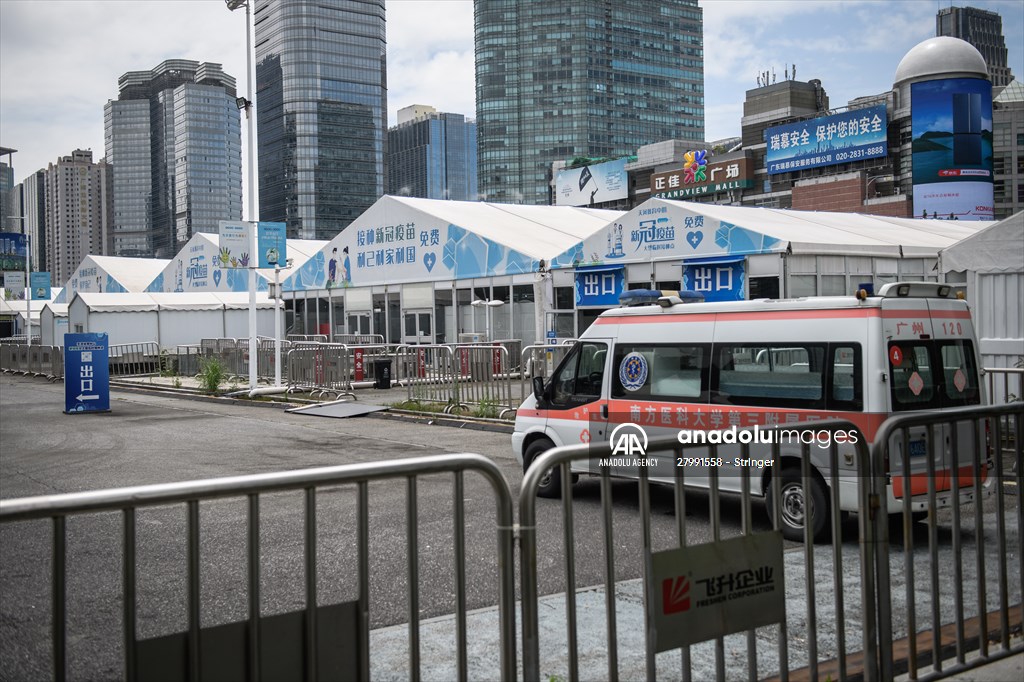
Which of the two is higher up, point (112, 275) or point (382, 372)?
point (112, 275)

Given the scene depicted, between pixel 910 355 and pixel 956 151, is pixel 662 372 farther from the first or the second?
pixel 956 151

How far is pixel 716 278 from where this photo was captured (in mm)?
22719

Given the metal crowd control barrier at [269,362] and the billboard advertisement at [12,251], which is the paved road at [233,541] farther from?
the billboard advertisement at [12,251]

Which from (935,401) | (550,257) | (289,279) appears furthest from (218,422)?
(289,279)

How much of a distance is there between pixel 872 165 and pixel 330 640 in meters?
82.8

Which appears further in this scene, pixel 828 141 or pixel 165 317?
pixel 828 141

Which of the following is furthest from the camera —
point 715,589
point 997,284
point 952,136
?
point 952,136

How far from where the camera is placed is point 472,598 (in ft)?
21.0

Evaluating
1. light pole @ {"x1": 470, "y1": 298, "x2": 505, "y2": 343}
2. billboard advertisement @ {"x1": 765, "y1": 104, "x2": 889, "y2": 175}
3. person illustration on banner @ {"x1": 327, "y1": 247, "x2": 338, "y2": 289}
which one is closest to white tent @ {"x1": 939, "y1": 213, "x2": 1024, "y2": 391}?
light pole @ {"x1": 470, "y1": 298, "x2": 505, "y2": 343}

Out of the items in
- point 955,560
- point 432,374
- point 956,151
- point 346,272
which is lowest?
point 955,560

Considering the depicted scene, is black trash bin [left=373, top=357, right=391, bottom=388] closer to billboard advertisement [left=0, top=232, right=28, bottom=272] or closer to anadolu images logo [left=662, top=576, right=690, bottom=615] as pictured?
anadolu images logo [left=662, top=576, right=690, bottom=615]

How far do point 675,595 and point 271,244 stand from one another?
24629 millimetres

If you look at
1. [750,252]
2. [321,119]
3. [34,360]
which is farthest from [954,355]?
[321,119]

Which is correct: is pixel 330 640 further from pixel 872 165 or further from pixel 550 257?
pixel 872 165
